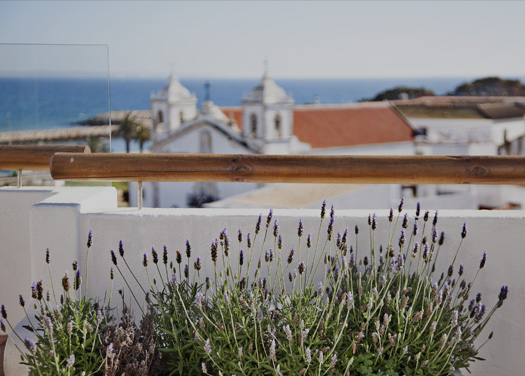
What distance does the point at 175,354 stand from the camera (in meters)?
1.87

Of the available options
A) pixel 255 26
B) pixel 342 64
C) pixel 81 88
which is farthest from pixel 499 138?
pixel 81 88

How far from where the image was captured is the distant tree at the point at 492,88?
2357 inches

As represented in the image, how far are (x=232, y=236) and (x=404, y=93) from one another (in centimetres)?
6375

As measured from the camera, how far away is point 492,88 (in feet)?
201

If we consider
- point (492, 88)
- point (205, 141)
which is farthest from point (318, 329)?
point (492, 88)

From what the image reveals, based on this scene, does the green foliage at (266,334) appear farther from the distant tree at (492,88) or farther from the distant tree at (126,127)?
the distant tree at (492,88)

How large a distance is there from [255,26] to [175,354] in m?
74.2

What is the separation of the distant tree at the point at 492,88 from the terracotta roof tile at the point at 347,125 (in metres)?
11.7

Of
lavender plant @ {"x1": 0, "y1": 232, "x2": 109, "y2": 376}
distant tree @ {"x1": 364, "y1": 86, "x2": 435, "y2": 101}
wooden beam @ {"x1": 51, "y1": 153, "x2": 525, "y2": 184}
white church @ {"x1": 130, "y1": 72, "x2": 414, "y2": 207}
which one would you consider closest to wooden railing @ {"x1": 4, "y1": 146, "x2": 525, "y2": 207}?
wooden beam @ {"x1": 51, "y1": 153, "x2": 525, "y2": 184}

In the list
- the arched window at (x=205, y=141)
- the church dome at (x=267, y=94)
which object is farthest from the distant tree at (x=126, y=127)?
the arched window at (x=205, y=141)

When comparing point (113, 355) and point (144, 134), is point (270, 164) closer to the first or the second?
point (113, 355)

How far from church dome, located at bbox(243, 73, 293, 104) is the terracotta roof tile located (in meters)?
4.25

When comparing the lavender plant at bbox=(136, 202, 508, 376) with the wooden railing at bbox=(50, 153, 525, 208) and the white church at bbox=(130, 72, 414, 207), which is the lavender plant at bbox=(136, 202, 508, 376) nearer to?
the wooden railing at bbox=(50, 153, 525, 208)

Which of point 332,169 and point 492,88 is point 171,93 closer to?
point 492,88
